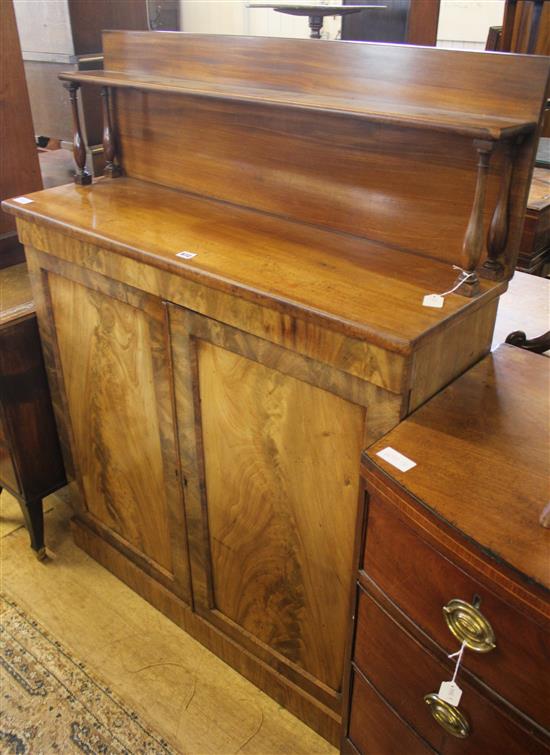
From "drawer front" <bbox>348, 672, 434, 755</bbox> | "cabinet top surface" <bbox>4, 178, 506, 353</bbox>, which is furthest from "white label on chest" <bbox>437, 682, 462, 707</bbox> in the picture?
"cabinet top surface" <bbox>4, 178, 506, 353</bbox>

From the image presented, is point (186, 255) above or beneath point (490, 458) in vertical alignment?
above

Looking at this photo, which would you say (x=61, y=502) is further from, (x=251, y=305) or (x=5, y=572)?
(x=251, y=305)

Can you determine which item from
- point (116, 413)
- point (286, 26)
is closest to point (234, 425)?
point (116, 413)

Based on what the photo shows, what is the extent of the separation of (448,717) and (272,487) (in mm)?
556

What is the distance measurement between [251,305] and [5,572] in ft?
4.57

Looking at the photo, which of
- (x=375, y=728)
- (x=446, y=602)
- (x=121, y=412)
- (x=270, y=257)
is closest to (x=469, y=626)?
(x=446, y=602)

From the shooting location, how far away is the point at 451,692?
39.2 inches

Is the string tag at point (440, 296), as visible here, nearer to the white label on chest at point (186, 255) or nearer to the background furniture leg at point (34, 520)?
the white label on chest at point (186, 255)

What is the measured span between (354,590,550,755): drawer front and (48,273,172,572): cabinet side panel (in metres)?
0.72

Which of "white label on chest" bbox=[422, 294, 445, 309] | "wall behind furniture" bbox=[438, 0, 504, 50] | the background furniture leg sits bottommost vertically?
the background furniture leg

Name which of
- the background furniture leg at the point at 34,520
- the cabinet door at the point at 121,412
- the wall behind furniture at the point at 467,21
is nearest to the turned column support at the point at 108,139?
the cabinet door at the point at 121,412

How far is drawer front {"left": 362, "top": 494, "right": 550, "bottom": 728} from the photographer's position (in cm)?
86

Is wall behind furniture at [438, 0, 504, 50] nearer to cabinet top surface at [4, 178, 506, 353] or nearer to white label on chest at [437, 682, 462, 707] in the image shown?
cabinet top surface at [4, 178, 506, 353]

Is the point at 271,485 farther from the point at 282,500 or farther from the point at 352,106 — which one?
the point at 352,106
